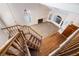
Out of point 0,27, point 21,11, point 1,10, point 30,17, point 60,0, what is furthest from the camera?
point 30,17

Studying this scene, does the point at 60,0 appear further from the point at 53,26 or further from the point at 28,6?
the point at 53,26

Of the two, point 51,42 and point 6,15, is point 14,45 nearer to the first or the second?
point 51,42

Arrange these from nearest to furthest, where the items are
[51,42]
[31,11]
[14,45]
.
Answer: [14,45] < [51,42] < [31,11]

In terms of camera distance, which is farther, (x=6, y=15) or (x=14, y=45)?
(x=6, y=15)

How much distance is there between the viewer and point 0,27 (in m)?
4.00

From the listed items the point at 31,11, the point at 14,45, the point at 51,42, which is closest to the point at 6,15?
the point at 31,11

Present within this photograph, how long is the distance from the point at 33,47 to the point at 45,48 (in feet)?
2.37

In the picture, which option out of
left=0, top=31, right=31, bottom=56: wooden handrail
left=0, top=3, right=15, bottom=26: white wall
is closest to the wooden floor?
left=0, top=31, right=31, bottom=56: wooden handrail

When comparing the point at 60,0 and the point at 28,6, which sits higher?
the point at 60,0

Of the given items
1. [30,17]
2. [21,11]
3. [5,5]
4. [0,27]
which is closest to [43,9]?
[30,17]

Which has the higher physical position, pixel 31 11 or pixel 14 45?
pixel 14 45

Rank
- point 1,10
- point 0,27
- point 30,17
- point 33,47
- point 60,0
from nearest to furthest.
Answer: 1. point 60,0
2. point 33,47
3. point 0,27
4. point 1,10
5. point 30,17

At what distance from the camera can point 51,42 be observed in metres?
4.52

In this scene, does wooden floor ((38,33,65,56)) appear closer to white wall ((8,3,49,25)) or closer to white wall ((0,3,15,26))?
white wall ((8,3,49,25))
